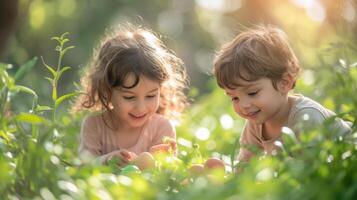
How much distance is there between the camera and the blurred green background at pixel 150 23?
46.2 feet

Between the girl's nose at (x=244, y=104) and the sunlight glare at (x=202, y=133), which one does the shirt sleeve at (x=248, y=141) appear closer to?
the girl's nose at (x=244, y=104)

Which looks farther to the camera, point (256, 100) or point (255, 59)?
point (255, 59)

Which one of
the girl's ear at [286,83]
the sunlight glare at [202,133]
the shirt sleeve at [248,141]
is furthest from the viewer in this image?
the sunlight glare at [202,133]

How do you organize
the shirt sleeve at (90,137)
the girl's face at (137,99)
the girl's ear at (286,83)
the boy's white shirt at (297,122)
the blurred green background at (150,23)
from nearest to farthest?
1. the boy's white shirt at (297,122)
2. the girl's ear at (286,83)
3. the girl's face at (137,99)
4. the shirt sleeve at (90,137)
5. the blurred green background at (150,23)

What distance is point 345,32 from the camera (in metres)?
2.67

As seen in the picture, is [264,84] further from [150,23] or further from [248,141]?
[150,23]

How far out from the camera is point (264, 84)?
3.97 meters

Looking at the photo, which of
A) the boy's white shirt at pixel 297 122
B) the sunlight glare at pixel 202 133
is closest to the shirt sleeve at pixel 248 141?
the boy's white shirt at pixel 297 122

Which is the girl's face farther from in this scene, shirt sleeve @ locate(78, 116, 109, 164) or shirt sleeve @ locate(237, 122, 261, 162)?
shirt sleeve @ locate(237, 122, 261, 162)

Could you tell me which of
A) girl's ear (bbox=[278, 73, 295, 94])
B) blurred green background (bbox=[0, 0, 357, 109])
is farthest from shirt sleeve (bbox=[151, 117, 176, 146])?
blurred green background (bbox=[0, 0, 357, 109])

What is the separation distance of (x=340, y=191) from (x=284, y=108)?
6.72 feet

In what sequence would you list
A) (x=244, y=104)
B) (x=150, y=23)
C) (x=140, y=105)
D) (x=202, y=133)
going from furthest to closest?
1. (x=150, y=23)
2. (x=202, y=133)
3. (x=140, y=105)
4. (x=244, y=104)

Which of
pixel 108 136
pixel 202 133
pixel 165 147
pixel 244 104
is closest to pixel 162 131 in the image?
pixel 108 136

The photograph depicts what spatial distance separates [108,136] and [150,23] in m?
19.5
